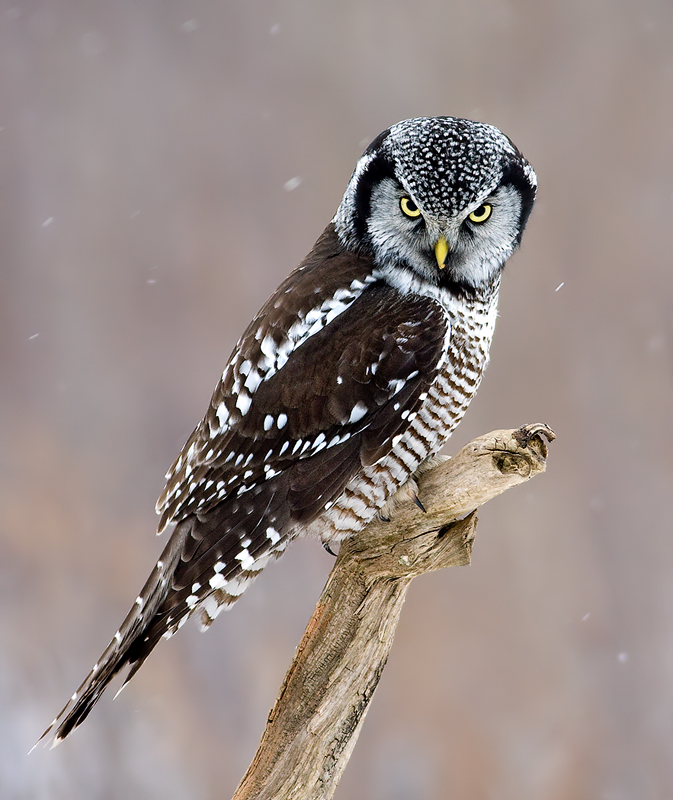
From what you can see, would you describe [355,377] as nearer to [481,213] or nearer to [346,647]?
[481,213]

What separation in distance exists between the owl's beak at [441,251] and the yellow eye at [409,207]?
8 cm

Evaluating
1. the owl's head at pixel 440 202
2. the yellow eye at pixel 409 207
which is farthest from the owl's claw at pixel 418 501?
the yellow eye at pixel 409 207

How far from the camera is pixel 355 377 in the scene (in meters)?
1.77

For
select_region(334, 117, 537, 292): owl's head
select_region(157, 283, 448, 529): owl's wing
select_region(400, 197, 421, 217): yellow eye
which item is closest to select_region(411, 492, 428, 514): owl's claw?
select_region(157, 283, 448, 529): owl's wing

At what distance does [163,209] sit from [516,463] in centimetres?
203

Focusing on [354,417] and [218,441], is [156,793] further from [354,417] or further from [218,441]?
[354,417]

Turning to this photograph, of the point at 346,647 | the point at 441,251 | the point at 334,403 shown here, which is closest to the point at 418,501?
the point at 334,403

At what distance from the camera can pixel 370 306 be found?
183 cm

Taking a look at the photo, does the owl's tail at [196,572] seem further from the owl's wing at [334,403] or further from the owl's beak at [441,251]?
the owl's beak at [441,251]

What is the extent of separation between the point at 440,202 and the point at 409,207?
0.32 ft

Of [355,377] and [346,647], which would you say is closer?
[355,377]

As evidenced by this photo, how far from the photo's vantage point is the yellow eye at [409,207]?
5.80ft

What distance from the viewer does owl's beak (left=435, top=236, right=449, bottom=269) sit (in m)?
1.73

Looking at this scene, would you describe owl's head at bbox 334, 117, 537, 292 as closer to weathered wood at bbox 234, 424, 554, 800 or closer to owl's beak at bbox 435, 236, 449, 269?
owl's beak at bbox 435, 236, 449, 269
